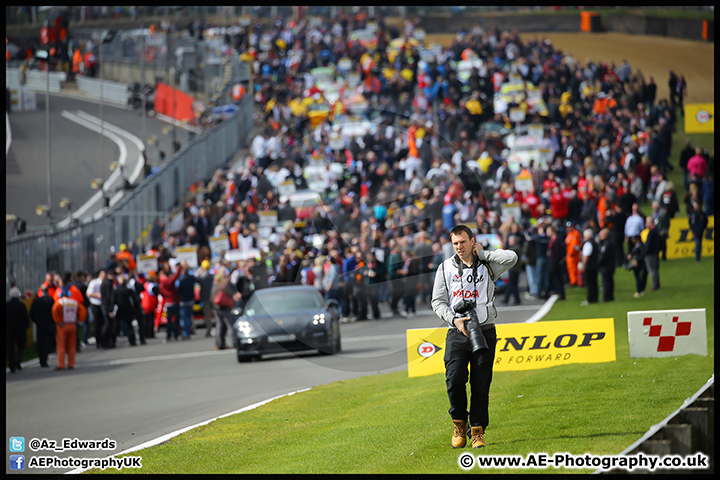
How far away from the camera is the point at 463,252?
326 inches

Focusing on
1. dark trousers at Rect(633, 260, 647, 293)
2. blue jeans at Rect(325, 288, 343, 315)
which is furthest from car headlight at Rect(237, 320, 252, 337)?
dark trousers at Rect(633, 260, 647, 293)

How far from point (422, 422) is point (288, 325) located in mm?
7744

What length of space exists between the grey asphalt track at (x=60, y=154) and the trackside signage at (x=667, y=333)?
23095 millimetres

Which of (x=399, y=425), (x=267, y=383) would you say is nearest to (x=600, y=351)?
(x=399, y=425)

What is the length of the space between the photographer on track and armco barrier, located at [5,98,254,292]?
48.4 feet

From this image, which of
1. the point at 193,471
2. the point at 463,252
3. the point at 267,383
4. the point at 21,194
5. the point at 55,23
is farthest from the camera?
the point at 55,23

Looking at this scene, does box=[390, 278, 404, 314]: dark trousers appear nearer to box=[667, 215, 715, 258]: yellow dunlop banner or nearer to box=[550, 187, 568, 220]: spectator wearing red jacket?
box=[550, 187, 568, 220]: spectator wearing red jacket

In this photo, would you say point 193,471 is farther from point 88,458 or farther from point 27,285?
point 27,285

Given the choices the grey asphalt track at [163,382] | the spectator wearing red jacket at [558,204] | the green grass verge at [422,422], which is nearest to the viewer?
the green grass verge at [422,422]

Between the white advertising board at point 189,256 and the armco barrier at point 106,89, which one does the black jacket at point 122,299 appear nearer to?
the white advertising board at point 189,256

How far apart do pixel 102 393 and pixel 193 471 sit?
7.17 meters

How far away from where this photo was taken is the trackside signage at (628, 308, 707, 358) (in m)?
12.8

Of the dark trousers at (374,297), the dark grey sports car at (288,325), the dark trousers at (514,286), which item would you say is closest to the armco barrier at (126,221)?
the dark grey sports car at (288,325)

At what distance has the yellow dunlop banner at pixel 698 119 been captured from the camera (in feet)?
110
